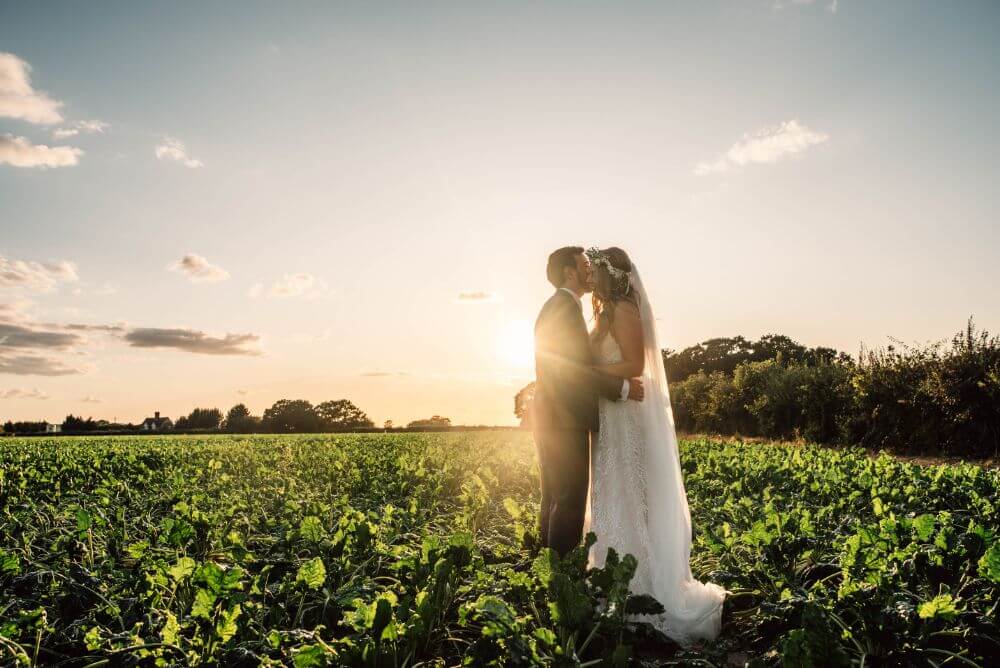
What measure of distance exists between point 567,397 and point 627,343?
0.56 m

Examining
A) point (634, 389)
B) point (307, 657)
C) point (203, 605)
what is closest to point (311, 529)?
point (203, 605)

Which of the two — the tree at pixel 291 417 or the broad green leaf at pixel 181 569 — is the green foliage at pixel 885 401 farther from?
the tree at pixel 291 417

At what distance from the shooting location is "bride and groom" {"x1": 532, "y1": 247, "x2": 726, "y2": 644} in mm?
3998

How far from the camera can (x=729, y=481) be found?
8.34 metres

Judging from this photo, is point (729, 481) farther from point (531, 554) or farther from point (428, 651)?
point (428, 651)

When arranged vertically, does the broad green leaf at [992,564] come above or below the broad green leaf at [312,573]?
above

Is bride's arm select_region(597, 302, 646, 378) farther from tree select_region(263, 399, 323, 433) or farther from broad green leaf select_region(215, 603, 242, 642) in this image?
tree select_region(263, 399, 323, 433)

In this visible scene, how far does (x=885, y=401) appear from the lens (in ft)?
57.8

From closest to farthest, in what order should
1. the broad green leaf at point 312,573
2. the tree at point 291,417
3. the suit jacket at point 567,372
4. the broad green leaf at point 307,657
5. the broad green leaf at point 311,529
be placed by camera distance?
the broad green leaf at point 307,657, the broad green leaf at point 312,573, the broad green leaf at point 311,529, the suit jacket at point 567,372, the tree at point 291,417

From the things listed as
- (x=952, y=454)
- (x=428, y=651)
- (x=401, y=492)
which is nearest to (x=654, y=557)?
(x=428, y=651)

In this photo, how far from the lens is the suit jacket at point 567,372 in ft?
13.2

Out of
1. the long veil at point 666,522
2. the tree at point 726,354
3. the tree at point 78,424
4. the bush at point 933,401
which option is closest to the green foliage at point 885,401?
the bush at point 933,401

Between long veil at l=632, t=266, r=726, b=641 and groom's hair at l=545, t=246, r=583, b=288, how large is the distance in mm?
463

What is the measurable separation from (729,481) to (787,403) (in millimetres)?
16978
